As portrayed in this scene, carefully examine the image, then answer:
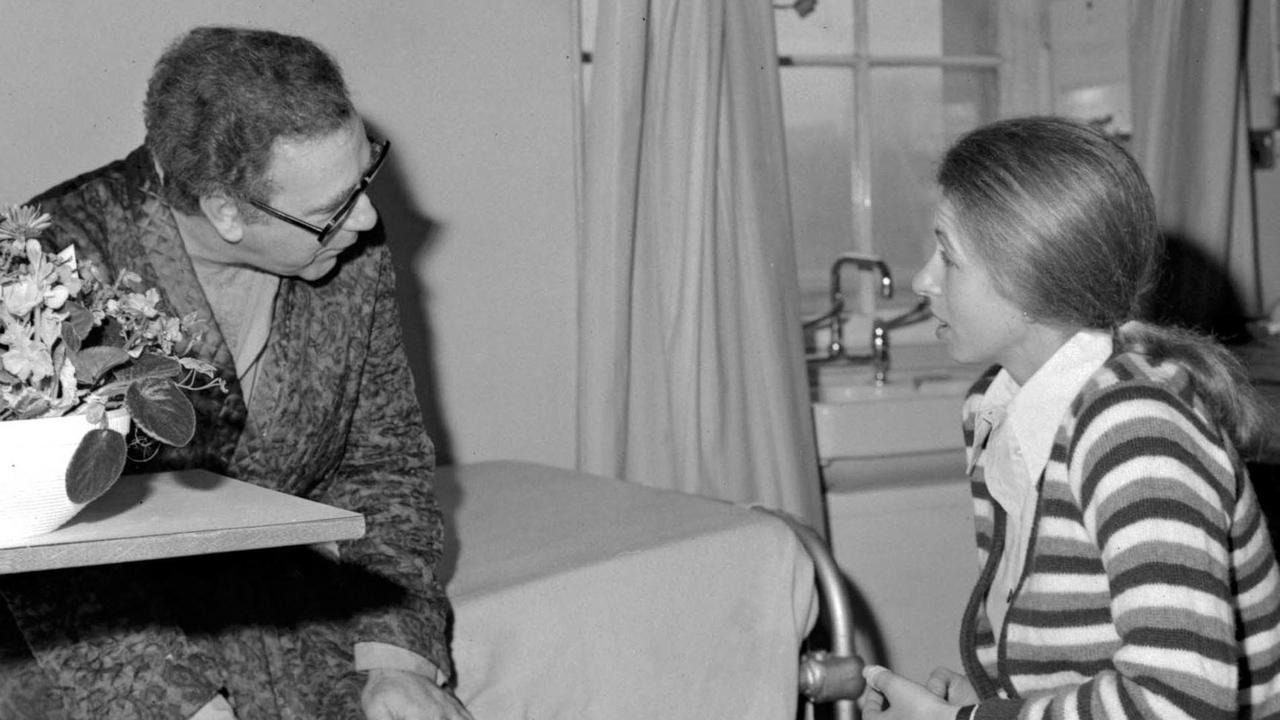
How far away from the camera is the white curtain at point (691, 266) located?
221 centimetres

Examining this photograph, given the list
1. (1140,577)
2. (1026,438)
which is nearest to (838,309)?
(1026,438)

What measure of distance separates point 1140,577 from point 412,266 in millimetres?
1448

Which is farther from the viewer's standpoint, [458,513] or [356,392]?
[458,513]

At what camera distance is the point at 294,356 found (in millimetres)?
1480

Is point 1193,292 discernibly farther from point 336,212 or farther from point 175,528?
point 175,528

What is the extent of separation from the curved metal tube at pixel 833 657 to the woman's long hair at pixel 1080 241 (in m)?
0.49

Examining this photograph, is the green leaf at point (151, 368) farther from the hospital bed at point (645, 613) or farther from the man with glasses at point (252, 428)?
the hospital bed at point (645, 613)

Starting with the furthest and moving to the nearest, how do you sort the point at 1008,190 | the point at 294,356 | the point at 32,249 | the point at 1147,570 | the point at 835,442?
the point at 835,442, the point at 294,356, the point at 1008,190, the point at 1147,570, the point at 32,249

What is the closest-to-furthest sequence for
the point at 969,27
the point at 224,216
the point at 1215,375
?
the point at 1215,375
the point at 224,216
the point at 969,27

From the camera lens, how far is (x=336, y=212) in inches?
55.7

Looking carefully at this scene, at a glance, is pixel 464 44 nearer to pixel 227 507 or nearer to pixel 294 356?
pixel 294 356

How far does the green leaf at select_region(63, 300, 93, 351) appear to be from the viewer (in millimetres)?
964

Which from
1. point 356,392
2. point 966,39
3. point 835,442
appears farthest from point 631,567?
point 966,39

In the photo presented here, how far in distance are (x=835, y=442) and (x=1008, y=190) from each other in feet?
3.91
